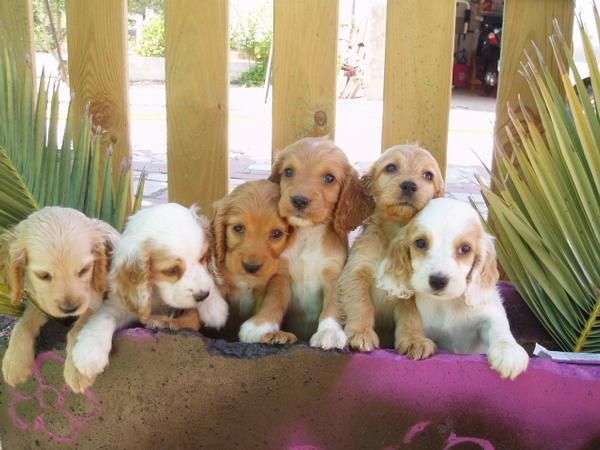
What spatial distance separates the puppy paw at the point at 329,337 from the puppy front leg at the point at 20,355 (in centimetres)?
93

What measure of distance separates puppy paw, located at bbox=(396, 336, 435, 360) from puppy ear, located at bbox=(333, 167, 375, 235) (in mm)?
506

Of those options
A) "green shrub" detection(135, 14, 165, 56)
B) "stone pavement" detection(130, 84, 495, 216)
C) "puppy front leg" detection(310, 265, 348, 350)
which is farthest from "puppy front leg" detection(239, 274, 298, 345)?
"green shrub" detection(135, 14, 165, 56)

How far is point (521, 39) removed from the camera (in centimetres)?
306

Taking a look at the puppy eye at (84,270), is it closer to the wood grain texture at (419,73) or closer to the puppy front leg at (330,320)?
the puppy front leg at (330,320)

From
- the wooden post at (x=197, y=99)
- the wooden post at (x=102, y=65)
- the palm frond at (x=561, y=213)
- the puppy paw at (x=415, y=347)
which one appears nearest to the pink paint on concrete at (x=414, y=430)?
the puppy paw at (x=415, y=347)

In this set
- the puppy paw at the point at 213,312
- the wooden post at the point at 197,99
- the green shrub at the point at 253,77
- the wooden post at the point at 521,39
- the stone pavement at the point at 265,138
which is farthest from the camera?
the green shrub at the point at 253,77

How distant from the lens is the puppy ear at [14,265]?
86.9 inches

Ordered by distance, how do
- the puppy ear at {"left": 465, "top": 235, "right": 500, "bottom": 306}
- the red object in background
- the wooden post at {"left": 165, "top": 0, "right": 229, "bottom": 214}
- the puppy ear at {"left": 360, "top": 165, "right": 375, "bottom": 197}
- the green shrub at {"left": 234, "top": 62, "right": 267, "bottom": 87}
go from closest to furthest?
the puppy ear at {"left": 465, "top": 235, "right": 500, "bottom": 306}, the puppy ear at {"left": 360, "top": 165, "right": 375, "bottom": 197}, the wooden post at {"left": 165, "top": 0, "right": 229, "bottom": 214}, the green shrub at {"left": 234, "top": 62, "right": 267, "bottom": 87}, the red object in background

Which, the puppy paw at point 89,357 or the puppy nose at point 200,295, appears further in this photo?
the puppy nose at point 200,295

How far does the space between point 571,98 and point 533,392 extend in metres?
1.07

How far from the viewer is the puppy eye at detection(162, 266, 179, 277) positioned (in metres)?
2.37

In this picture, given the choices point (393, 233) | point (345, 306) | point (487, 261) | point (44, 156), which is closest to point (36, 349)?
point (44, 156)

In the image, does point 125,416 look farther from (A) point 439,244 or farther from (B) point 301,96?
(B) point 301,96

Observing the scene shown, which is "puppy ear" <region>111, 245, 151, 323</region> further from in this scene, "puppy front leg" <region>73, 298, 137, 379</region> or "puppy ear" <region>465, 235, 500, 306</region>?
"puppy ear" <region>465, 235, 500, 306</region>
